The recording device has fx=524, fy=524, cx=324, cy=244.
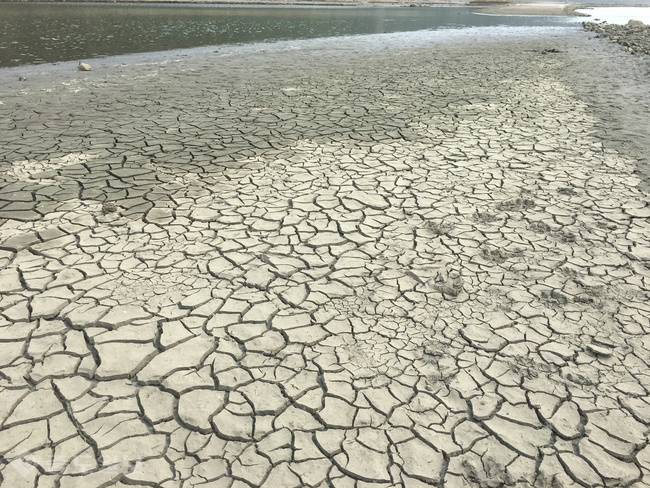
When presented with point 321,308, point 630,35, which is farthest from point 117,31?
point 321,308

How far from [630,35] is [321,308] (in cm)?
1931

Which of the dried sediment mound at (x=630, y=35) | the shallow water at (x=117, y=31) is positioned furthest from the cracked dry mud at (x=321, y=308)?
the dried sediment mound at (x=630, y=35)

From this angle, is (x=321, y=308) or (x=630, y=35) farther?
(x=630, y=35)

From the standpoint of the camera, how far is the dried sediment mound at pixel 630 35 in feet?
47.0

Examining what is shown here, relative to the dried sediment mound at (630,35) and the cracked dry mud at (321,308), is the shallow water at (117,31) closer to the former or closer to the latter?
the dried sediment mound at (630,35)

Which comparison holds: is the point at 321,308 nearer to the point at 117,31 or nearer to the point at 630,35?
the point at 117,31

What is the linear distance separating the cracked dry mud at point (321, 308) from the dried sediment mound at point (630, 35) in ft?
34.1

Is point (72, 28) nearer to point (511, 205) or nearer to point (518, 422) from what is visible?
point (511, 205)

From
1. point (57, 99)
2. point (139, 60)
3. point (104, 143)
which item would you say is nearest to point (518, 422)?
point (104, 143)

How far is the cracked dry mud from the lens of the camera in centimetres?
222

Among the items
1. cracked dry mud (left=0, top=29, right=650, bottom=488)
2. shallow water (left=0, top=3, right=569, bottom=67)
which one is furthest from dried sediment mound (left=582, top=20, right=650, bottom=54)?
cracked dry mud (left=0, top=29, right=650, bottom=488)

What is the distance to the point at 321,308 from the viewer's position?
315cm

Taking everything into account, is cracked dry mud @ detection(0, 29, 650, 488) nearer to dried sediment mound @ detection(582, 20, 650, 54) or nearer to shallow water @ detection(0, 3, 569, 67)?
shallow water @ detection(0, 3, 569, 67)

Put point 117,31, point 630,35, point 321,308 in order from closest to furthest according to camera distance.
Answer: point 321,308 → point 630,35 → point 117,31
